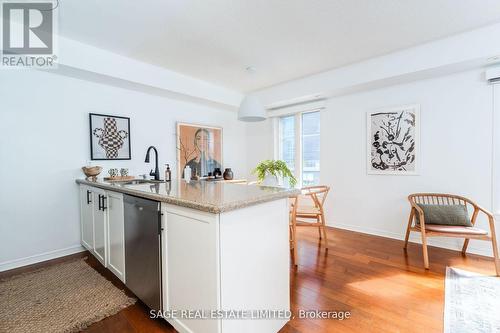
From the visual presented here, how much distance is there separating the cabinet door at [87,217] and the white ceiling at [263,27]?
1.76 metres

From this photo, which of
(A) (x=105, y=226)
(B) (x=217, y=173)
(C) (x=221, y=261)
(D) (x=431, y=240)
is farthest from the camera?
(B) (x=217, y=173)

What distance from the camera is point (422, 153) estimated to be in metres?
3.07

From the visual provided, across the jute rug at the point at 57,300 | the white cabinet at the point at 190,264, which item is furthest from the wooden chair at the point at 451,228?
the jute rug at the point at 57,300

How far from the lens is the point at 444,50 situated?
2586mm

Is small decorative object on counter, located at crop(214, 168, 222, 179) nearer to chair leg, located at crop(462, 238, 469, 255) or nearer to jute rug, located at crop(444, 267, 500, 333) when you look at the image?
jute rug, located at crop(444, 267, 500, 333)

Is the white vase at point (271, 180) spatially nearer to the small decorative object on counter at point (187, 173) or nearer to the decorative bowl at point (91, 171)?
the small decorative object on counter at point (187, 173)

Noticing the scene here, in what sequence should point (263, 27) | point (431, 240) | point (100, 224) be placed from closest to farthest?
1. point (100, 224)
2. point (263, 27)
3. point (431, 240)

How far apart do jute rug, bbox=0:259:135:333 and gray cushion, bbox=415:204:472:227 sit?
318 centimetres

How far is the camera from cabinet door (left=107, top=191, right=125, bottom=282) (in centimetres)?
190

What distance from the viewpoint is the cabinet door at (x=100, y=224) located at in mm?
2167

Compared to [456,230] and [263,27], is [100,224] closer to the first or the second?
[263,27]

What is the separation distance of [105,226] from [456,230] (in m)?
3.57

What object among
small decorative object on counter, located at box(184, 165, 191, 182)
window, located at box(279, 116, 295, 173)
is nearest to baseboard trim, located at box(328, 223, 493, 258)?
window, located at box(279, 116, 295, 173)

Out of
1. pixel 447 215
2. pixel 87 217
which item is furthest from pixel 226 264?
pixel 447 215
